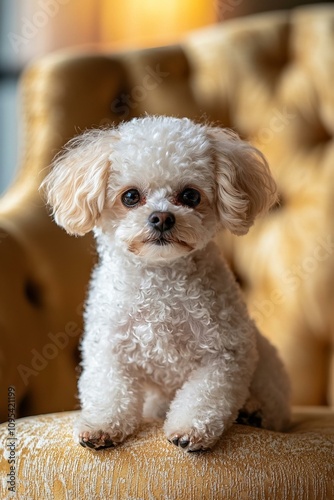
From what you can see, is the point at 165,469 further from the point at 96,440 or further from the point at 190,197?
the point at 190,197

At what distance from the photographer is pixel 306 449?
106cm

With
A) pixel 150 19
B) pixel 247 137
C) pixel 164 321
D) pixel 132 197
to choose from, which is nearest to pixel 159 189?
pixel 132 197

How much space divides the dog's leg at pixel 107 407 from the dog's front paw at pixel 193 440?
91 millimetres

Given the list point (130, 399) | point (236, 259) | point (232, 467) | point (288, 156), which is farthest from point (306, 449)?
point (288, 156)

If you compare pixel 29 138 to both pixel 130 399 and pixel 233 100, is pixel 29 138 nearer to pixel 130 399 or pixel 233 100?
pixel 233 100

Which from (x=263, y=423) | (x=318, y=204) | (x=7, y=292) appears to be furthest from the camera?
(x=318, y=204)

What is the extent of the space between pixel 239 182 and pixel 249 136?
0.67 metres

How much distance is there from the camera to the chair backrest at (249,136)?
61.2 inches

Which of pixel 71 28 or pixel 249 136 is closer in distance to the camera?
pixel 249 136

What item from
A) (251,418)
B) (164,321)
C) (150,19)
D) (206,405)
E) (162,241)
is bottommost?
(251,418)

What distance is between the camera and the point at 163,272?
1.13m

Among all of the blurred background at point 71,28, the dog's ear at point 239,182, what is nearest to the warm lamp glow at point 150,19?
the blurred background at point 71,28

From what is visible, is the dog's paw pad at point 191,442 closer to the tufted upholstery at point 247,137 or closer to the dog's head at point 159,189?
the dog's head at point 159,189

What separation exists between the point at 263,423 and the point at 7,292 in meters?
0.55
